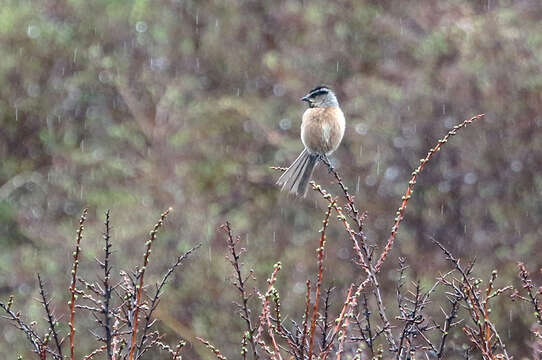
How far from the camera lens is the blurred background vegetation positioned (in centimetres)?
843

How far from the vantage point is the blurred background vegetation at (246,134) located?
8.43m


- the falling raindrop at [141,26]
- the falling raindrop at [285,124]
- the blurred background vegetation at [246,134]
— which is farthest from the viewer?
the falling raindrop at [141,26]

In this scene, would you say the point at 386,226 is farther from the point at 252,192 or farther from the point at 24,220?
the point at 24,220

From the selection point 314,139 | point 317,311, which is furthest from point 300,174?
point 317,311

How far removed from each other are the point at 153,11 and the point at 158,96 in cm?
156

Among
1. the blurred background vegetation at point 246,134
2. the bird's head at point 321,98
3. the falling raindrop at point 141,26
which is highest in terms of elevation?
the falling raindrop at point 141,26

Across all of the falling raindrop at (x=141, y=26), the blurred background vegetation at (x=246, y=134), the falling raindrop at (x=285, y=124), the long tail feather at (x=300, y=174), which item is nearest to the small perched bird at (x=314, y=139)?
the long tail feather at (x=300, y=174)

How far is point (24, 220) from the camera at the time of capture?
1044 cm

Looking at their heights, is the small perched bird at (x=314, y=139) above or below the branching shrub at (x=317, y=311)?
above

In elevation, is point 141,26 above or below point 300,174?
above

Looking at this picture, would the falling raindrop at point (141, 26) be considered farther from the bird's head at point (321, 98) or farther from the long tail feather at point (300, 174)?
the long tail feather at point (300, 174)

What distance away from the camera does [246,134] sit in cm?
1035

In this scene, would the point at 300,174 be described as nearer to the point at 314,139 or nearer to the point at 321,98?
the point at 314,139

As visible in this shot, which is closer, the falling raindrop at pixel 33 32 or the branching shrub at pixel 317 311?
the branching shrub at pixel 317 311
